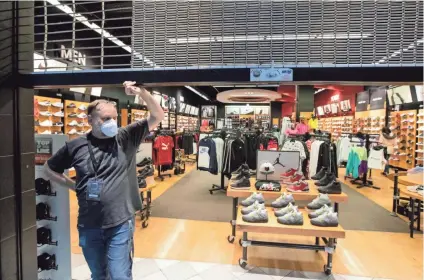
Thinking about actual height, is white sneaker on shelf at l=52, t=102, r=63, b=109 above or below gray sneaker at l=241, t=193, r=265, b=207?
above

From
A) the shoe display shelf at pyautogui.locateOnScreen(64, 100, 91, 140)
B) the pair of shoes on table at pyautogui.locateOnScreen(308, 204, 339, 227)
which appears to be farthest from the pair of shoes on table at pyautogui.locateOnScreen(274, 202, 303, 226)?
the shoe display shelf at pyautogui.locateOnScreen(64, 100, 91, 140)

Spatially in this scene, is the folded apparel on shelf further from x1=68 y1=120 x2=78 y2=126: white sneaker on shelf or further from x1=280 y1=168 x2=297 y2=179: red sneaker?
x1=68 y1=120 x2=78 y2=126: white sneaker on shelf

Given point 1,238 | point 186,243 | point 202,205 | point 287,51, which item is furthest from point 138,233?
point 287,51

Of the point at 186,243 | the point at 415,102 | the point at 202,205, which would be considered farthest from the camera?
the point at 415,102

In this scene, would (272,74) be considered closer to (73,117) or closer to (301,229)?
(301,229)

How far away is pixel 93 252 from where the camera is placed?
67.8 inches

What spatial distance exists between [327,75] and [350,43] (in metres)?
0.28

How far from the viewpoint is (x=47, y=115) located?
7.29 metres

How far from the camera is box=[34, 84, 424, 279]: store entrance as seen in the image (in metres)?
2.94

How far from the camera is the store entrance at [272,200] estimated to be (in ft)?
9.64

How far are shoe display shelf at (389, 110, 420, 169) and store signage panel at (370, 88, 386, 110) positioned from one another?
2.65 ft

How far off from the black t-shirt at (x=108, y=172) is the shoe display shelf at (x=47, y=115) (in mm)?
5942

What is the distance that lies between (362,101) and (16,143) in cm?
1406

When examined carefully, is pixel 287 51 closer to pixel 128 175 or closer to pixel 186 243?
pixel 128 175
